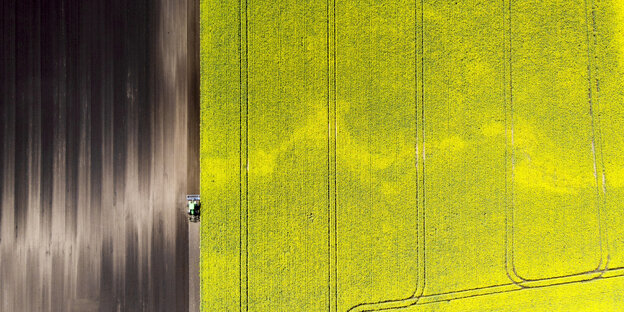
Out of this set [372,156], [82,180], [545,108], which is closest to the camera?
[82,180]

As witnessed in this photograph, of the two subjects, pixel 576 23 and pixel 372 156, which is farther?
pixel 576 23

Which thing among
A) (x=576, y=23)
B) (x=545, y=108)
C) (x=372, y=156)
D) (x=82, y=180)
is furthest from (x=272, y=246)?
(x=576, y=23)

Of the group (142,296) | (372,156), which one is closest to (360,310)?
(372,156)

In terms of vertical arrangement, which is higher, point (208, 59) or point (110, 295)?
point (208, 59)

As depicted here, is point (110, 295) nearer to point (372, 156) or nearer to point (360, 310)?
point (360, 310)

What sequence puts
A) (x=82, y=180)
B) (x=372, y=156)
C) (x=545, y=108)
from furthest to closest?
(x=545, y=108) < (x=372, y=156) < (x=82, y=180)

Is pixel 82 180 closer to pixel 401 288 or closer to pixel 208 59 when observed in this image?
pixel 208 59

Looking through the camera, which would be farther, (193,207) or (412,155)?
(412,155)

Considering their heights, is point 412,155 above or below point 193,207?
above

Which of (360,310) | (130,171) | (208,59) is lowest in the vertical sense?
(360,310)
